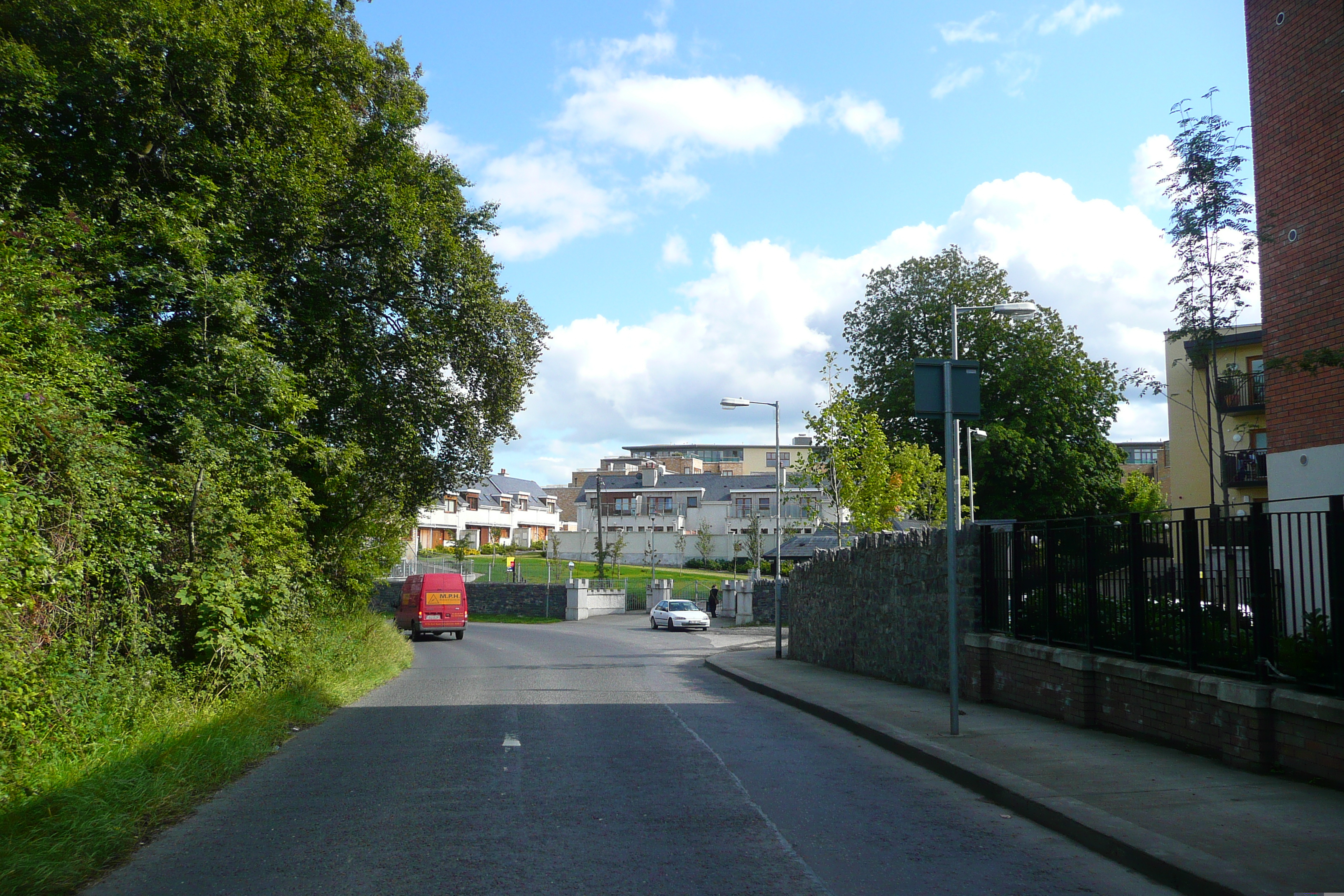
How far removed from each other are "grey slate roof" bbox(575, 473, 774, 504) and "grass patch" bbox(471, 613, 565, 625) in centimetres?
4432

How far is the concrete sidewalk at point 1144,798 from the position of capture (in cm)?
543

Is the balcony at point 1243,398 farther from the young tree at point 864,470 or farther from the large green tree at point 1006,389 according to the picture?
the young tree at point 864,470

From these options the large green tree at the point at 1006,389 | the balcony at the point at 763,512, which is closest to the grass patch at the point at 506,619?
the large green tree at the point at 1006,389

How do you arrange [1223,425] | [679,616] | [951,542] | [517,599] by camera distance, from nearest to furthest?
1. [951,542]
2. [1223,425]
3. [679,616]
4. [517,599]

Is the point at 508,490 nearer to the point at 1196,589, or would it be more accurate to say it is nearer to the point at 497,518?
the point at 497,518

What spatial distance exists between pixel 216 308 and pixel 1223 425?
39.5 meters

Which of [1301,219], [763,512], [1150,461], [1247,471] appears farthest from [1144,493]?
[1301,219]

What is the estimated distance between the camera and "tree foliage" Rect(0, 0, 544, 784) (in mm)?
9164

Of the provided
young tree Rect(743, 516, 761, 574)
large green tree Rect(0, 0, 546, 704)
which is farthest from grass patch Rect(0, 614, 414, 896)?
young tree Rect(743, 516, 761, 574)

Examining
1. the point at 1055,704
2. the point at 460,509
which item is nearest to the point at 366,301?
the point at 1055,704

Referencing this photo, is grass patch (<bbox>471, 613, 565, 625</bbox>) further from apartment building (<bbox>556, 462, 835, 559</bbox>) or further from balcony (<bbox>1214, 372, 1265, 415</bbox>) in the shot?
balcony (<bbox>1214, 372, 1265, 415</bbox>)

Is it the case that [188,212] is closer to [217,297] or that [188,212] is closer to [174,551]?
[217,297]

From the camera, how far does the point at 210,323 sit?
13.4m

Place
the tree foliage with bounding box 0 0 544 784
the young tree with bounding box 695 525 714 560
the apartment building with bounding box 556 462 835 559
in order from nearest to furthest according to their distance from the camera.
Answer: the tree foliage with bounding box 0 0 544 784 → the young tree with bounding box 695 525 714 560 → the apartment building with bounding box 556 462 835 559
